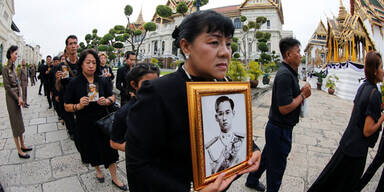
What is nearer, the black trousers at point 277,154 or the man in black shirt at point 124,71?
the black trousers at point 277,154

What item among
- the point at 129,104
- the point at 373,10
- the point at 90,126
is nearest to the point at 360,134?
the point at 129,104

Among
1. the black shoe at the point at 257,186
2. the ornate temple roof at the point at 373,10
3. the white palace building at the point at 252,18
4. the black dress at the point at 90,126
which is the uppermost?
the white palace building at the point at 252,18

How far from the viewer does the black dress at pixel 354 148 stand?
6.77 feet

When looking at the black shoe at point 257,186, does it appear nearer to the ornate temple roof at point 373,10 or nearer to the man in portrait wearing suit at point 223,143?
the man in portrait wearing suit at point 223,143

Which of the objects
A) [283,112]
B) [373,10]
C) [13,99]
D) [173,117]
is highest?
[373,10]

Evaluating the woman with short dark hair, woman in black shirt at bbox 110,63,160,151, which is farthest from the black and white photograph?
the woman with short dark hair

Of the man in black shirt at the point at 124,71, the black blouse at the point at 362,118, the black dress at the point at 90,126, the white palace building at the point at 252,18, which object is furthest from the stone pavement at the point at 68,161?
the white palace building at the point at 252,18

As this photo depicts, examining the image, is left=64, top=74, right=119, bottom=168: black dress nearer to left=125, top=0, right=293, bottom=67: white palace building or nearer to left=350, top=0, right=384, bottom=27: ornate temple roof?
left=350, top=0, right=384, bottom=27: ornate temple roof

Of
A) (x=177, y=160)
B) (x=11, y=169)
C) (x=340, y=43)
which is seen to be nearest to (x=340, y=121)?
(x=177, y=160)

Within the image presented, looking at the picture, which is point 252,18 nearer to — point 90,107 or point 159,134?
point 90,107

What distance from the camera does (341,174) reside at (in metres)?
2.31

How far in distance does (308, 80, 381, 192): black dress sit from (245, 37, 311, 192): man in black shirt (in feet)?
1.81

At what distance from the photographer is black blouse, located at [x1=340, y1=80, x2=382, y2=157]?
2.03 m

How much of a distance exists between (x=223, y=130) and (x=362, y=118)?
2.04 meters
